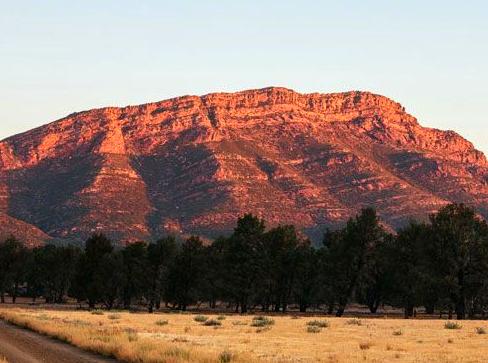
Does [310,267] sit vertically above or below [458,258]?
above

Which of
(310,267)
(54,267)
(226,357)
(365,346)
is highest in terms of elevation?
(310,267)

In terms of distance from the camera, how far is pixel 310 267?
130m

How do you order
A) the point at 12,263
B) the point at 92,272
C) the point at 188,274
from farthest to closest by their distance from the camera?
the point at 12,263 < the point at 188,274 < the point at 92,272

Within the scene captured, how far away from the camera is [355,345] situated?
144 feet

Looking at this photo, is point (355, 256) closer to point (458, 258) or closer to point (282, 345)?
point (458, 258)

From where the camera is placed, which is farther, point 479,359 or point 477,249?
point 477,249

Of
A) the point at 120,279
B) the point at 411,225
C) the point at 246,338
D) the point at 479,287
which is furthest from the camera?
the point at 120,279

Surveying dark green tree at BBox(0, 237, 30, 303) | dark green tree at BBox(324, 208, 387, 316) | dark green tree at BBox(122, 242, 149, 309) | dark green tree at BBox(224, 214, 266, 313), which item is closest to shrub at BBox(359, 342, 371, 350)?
dark green tree at BBox(324, 208, 387, 316)

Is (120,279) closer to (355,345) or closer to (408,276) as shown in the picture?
(408,276)

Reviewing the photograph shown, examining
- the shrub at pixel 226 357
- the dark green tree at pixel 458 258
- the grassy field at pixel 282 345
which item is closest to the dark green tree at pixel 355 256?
the dark green tree at pixel 458 258

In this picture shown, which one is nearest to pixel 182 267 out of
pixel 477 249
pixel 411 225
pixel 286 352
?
pixel 411 225

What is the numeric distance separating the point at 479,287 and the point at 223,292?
4318cm

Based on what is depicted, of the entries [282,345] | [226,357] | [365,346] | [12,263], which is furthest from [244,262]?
[226,357]

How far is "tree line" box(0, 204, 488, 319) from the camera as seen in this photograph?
304 ft
